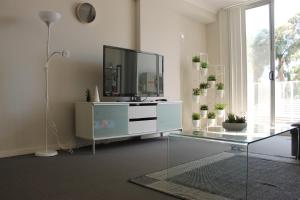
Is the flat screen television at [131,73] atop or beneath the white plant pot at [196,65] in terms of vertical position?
beneath

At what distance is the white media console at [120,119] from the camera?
329cm

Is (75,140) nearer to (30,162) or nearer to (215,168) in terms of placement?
(30,162)

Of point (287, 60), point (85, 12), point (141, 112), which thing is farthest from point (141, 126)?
point (287, 60)

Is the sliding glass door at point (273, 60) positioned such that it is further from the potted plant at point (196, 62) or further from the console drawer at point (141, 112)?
the console drawer at point (141, 112)

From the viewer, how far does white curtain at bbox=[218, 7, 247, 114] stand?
5.43 metres

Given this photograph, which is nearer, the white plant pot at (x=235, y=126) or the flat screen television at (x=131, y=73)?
the white plant pot at (x=235, y=126)

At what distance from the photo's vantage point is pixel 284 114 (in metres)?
4.84

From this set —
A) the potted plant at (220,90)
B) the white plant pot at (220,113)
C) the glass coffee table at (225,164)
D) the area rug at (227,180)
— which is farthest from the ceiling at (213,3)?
the area rug at (227,180)

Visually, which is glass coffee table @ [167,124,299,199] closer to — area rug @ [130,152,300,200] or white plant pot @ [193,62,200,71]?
area rug @ [130,152,300,200]

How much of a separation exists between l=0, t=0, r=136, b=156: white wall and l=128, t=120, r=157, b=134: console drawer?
0.82 m

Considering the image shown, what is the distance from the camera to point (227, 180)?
2.11 metres

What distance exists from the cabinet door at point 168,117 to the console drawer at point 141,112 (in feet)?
0.46

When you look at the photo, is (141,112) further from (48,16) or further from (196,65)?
(196,65)

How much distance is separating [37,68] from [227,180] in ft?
8.63
